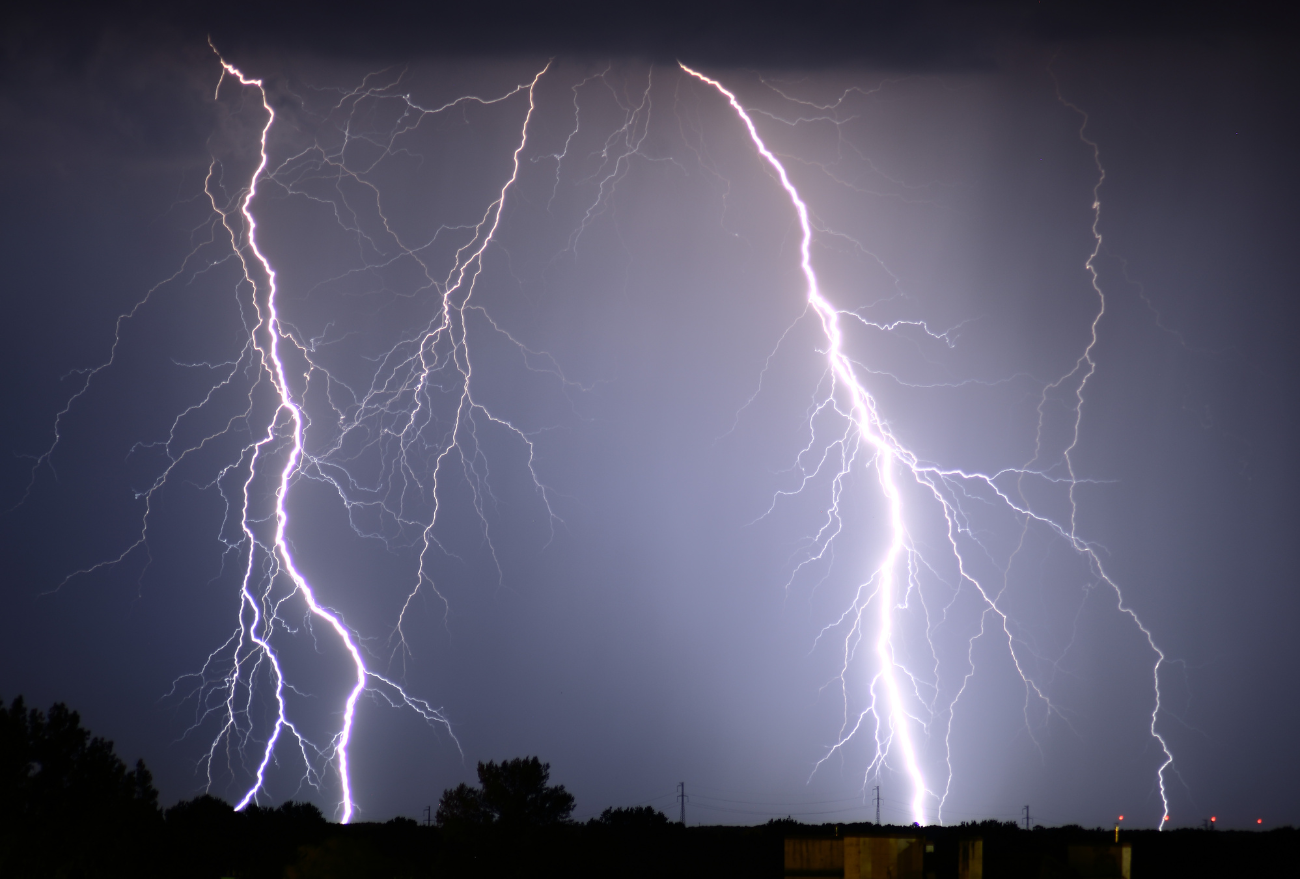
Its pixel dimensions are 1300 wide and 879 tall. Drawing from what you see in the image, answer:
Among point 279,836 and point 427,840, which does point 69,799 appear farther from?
point 427,840

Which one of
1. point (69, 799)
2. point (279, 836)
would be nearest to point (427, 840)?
point (279, 836)

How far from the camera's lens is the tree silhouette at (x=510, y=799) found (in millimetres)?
18531

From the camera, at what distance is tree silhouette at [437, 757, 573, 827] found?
18.5 meters

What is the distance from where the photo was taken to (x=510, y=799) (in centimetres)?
1889

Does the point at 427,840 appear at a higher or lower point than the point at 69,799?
lower

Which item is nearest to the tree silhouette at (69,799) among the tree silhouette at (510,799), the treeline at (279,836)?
the treeline at (279,836)

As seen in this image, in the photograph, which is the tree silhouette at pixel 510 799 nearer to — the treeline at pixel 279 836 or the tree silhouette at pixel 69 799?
the treeline at pixel 279 836

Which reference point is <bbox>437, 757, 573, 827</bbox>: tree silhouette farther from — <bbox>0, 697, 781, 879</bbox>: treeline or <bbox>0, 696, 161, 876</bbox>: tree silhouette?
<bbox>0, 696, 161, 876</bbox>: tree silhouette

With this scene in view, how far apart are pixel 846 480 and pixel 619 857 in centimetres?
837

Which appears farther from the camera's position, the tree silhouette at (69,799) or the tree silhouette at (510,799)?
the tree silhouette at (510,799)

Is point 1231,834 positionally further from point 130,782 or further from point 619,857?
point 130,782

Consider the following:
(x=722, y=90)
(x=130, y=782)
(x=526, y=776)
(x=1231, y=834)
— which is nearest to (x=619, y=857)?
(x=526, y=776)

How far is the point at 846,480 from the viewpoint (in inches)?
745

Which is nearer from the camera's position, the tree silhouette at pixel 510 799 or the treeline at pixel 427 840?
the treeline at pixel 427 840
